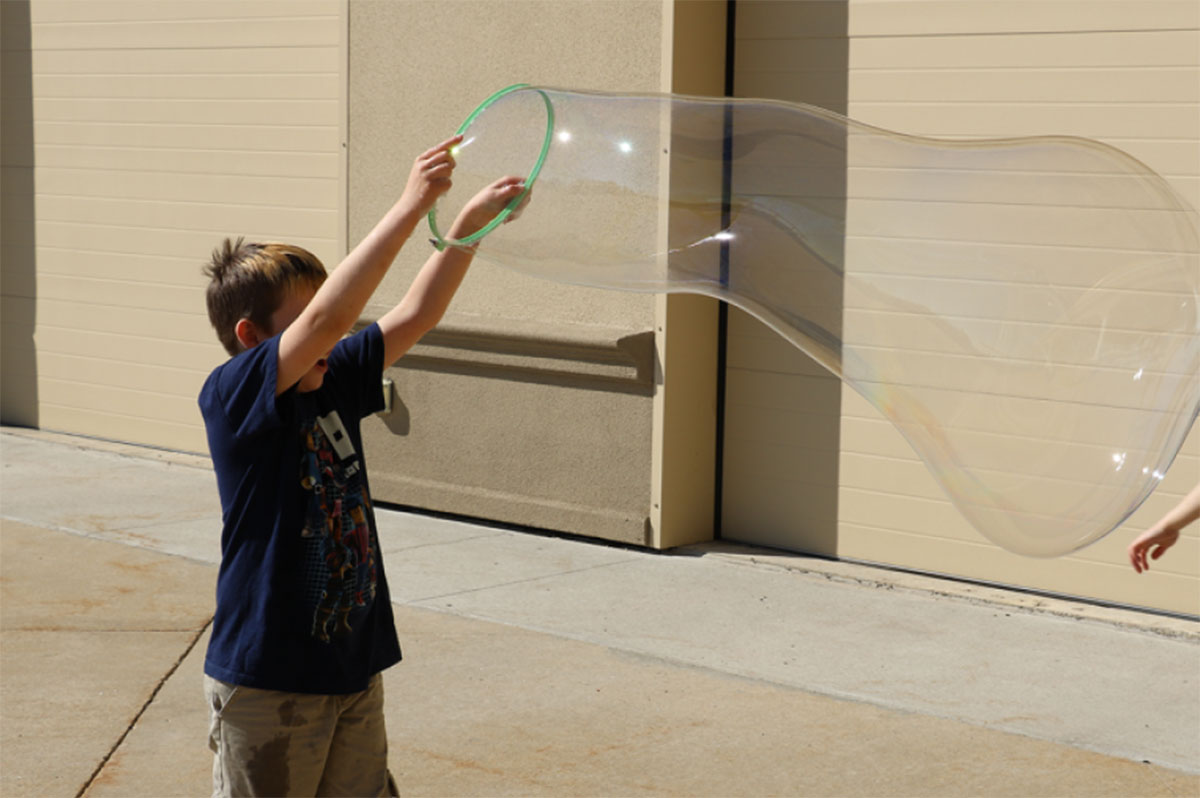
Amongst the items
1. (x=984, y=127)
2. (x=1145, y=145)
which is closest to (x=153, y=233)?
(x=984, y=127)

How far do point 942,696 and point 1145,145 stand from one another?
8.16 feet

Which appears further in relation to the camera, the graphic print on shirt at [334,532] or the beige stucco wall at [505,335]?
the beige stucco wall at [505,335]

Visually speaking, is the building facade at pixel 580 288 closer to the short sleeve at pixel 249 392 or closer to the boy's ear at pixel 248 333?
the boy's ear at pixel 248 333

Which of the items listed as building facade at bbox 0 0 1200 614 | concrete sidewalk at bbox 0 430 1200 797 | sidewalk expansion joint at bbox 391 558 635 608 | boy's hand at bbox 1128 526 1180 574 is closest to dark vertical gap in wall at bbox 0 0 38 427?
building facade at bbox 0 0 1200 614

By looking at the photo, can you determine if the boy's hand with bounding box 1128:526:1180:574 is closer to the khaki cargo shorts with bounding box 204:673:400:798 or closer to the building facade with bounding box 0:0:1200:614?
the khaki cargo shorts with bounding box 204:673:400:798

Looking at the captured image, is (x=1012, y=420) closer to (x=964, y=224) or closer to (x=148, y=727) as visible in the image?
(x=964, y=224)

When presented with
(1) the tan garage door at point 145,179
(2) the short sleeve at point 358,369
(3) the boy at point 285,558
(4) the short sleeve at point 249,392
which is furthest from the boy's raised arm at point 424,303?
(1) the tan garage door at point 145,179

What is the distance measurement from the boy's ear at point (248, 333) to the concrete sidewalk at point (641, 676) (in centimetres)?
187

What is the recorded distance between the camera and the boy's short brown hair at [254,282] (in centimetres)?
283

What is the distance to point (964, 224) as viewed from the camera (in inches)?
118

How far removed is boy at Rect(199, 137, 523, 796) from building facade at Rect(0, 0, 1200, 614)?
4.27 meters

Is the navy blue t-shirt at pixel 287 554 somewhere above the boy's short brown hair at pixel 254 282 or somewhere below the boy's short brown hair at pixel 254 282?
below

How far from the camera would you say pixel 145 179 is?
991 centimetres

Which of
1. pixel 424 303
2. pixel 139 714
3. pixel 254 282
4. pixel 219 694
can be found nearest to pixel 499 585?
pixel 139 714
